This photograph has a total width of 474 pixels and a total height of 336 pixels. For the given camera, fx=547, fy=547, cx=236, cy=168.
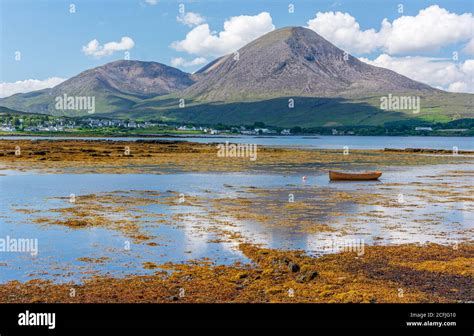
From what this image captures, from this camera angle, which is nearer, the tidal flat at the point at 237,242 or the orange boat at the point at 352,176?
the tidal flat at the point at 237,242

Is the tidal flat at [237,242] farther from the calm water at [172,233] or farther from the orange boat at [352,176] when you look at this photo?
the orange boat at [352,176]

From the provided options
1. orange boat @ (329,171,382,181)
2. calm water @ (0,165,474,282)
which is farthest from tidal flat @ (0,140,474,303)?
orange boat @ (329,171,382,181)

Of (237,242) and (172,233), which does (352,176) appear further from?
(237,242)

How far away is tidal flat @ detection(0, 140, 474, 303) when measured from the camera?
22.5m

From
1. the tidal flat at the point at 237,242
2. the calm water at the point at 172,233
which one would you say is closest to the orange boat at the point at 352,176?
the tidal flat at the point at 237,242

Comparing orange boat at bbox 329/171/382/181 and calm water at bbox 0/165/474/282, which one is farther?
orange boat at bbox 329/171/382/181

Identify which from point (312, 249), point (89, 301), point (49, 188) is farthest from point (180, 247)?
point (49, 188)

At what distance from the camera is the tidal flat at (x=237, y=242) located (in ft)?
73.8

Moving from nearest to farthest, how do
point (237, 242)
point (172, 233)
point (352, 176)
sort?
point (237, 242) < point (172, 233) < point (352, 176)

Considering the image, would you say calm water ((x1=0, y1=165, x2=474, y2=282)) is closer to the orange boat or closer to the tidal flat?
the tidal flat

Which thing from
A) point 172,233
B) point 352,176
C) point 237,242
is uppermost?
point 352,176

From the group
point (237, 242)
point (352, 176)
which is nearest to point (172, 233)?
point (237, 242)

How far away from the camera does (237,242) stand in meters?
32.0
